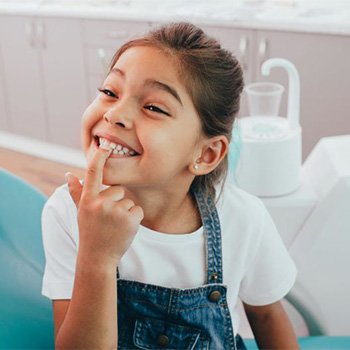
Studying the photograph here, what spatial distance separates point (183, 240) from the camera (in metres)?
1.07

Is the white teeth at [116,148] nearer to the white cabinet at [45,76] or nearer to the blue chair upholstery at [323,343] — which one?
the blue chair upholstery at [323,343]

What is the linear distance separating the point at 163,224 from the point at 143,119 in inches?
9.3

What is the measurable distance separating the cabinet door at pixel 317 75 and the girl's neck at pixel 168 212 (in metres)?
1.75

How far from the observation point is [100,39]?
3.32m

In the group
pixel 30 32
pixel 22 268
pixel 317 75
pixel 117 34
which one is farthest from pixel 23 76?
pixel 22 268

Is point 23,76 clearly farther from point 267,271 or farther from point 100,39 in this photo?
point 267,271

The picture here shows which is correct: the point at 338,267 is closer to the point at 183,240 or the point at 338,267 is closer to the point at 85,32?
the point at 183,240

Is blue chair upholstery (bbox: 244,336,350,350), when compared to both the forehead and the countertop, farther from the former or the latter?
the countertop

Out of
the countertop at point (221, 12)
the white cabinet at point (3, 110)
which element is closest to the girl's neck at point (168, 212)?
the countertop at point (221, 12)

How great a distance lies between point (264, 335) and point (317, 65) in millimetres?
1770

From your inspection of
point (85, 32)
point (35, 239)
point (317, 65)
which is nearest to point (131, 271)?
point (35, 239)

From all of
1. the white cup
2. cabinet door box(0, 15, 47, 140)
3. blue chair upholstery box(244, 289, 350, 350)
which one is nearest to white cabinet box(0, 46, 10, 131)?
cabinet door box(0, 15, 47, 140)

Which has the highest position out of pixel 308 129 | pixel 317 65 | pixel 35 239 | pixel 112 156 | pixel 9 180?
pixel 112 156

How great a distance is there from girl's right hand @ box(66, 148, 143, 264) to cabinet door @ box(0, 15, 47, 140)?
9.55 feet
